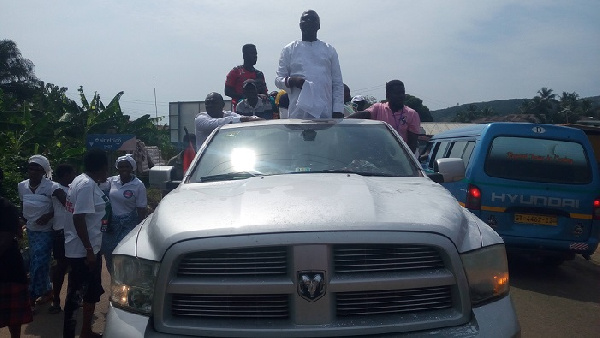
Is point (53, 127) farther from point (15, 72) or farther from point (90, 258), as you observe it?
point (15, 72)

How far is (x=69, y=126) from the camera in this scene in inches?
529

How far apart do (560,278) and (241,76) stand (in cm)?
570

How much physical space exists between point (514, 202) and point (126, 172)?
4.57 metres

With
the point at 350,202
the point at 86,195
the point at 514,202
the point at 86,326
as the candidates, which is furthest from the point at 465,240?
the point at 514,202

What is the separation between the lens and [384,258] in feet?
8.79

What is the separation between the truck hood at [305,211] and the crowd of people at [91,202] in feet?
6.06

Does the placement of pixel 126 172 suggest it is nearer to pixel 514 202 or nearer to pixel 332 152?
pixel 332 152

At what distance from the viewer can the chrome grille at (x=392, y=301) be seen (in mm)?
2660

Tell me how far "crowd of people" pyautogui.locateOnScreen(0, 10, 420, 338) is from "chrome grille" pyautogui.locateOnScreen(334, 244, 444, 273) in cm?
279

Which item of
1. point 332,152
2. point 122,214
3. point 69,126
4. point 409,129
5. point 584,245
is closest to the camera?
point 332,152

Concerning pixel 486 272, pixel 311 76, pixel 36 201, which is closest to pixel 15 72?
pixel 36 201

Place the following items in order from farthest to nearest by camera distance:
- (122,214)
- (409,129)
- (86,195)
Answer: (409,129) → (122,214) → (86,195)

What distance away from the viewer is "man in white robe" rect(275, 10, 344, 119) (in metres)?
6.76

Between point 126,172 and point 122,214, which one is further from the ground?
point 126,172
